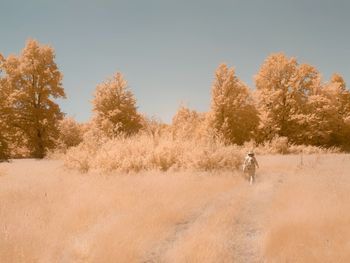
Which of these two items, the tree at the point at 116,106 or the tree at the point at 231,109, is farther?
the tree at the point at 116,106

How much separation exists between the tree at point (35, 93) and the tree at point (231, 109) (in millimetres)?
14914

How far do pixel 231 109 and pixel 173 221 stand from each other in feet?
79.5

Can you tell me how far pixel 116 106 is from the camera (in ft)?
115

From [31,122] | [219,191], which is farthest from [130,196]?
[31,122]

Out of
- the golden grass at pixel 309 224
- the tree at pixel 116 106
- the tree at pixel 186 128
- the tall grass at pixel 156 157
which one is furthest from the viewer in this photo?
the tree at pixel 116 106

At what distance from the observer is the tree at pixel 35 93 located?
28.8 m

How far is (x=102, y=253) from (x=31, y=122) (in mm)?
25326

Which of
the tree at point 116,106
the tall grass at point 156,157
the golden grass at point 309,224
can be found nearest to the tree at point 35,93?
the tree at point 116,106

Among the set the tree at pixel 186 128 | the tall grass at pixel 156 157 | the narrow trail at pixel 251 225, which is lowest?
the narrow trail at pixel 251 225

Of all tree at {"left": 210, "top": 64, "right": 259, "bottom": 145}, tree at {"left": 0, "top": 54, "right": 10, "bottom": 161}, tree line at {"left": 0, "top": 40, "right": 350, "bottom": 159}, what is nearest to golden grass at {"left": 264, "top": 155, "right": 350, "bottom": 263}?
tree line at {"left": 0, "top": 40, "right": 350, "bottom": 159}

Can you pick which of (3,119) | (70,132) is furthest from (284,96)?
(3,119)

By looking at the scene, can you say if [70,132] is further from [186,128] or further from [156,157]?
[156,157]

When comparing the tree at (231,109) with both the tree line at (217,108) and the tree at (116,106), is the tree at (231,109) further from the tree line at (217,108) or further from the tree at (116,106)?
the tree at (116,106)

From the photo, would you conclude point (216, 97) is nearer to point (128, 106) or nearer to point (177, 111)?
point (128, 106)
